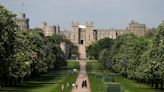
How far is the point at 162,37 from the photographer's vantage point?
193 ft

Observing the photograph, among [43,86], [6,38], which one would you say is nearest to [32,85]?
[43,86]

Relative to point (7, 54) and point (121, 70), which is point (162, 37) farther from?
point (121, 70)

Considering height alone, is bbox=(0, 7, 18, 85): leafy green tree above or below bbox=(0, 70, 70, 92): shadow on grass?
above

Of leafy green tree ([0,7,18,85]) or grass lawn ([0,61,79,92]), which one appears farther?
grass lawn ([0,61,79,92])

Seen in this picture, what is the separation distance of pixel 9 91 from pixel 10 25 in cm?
803

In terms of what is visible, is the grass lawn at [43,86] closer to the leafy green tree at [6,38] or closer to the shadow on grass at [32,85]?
the shadow on grass at [32,85]

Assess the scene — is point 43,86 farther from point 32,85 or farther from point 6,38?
point 6,38

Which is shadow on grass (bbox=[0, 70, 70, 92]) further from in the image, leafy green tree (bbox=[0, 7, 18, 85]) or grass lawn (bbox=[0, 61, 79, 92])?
leafy green tree (bbox=[0, 7, 18, 85])

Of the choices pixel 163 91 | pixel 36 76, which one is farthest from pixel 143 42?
pixel 163 91

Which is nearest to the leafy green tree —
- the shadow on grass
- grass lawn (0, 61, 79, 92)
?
the shadow on grass

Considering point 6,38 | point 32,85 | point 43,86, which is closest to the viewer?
point 6,38

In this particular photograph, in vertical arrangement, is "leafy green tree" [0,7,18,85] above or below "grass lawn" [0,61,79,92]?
above

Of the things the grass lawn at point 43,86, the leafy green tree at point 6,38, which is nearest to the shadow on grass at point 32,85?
the grass lawn at point 43,86

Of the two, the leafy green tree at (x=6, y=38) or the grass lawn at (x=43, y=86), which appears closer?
the leafy green tree at (x=6, y=38)
